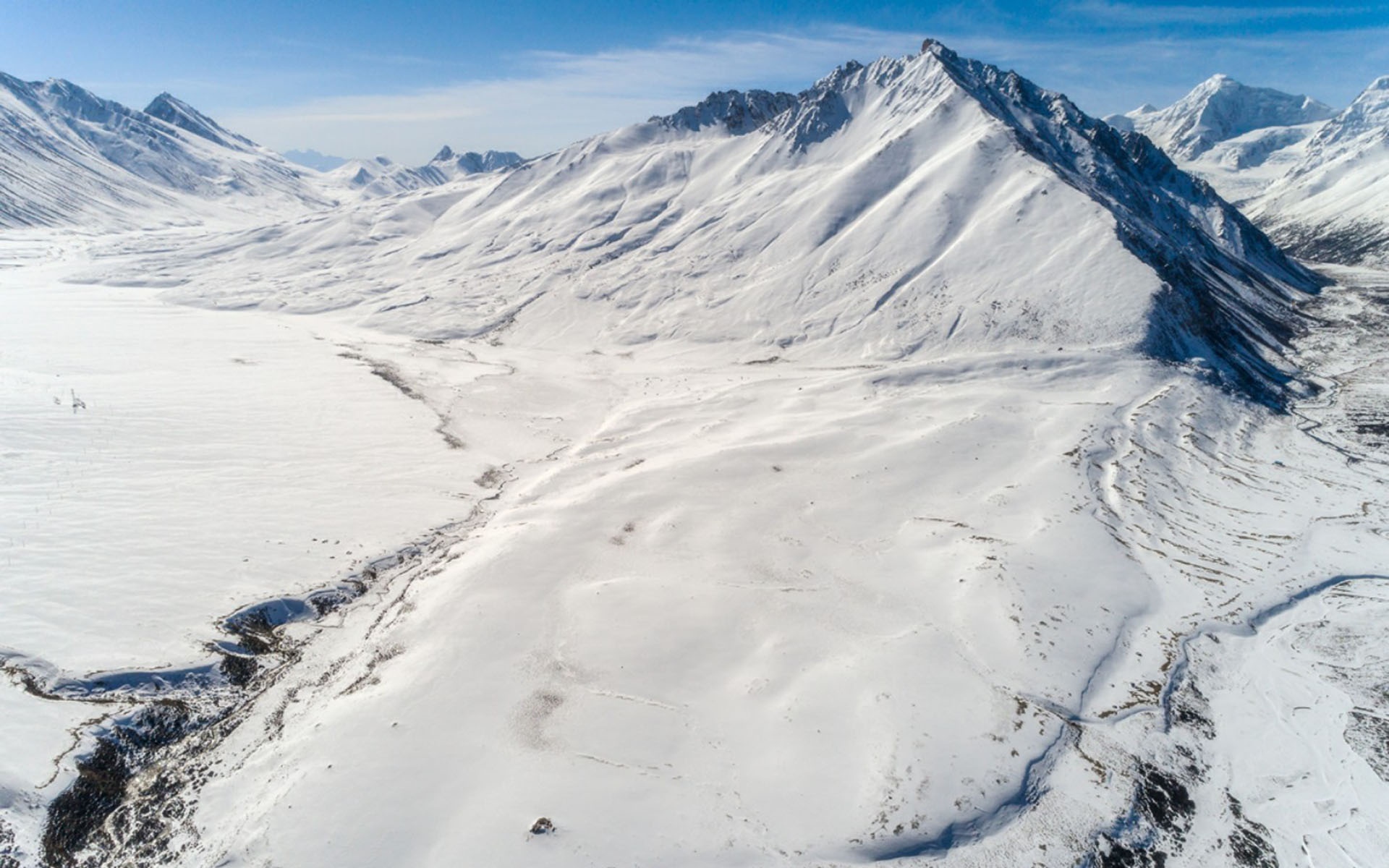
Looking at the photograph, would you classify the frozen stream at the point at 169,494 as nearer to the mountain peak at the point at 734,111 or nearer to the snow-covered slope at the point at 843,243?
the snow-covered slope at the point at 843,243

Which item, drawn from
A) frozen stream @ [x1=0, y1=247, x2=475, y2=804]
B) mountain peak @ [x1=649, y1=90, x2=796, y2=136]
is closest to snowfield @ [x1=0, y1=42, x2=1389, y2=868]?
frozen stream @ [x1=0, y1=247, x2=475, y2=804]

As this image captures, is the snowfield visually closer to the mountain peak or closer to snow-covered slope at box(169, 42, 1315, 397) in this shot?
snow-covered slope at box(169, 42, 1315, 397)

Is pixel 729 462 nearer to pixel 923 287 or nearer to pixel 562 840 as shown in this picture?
pixel 562 840

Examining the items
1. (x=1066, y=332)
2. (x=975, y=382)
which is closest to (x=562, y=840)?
(x=975, y=382)

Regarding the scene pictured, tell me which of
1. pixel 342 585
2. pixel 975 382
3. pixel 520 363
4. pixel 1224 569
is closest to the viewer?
pixel 342 585

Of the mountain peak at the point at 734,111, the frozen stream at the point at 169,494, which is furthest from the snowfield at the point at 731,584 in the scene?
the mountain peak at the point at 734,111

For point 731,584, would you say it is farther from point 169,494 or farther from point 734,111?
point 734,111
